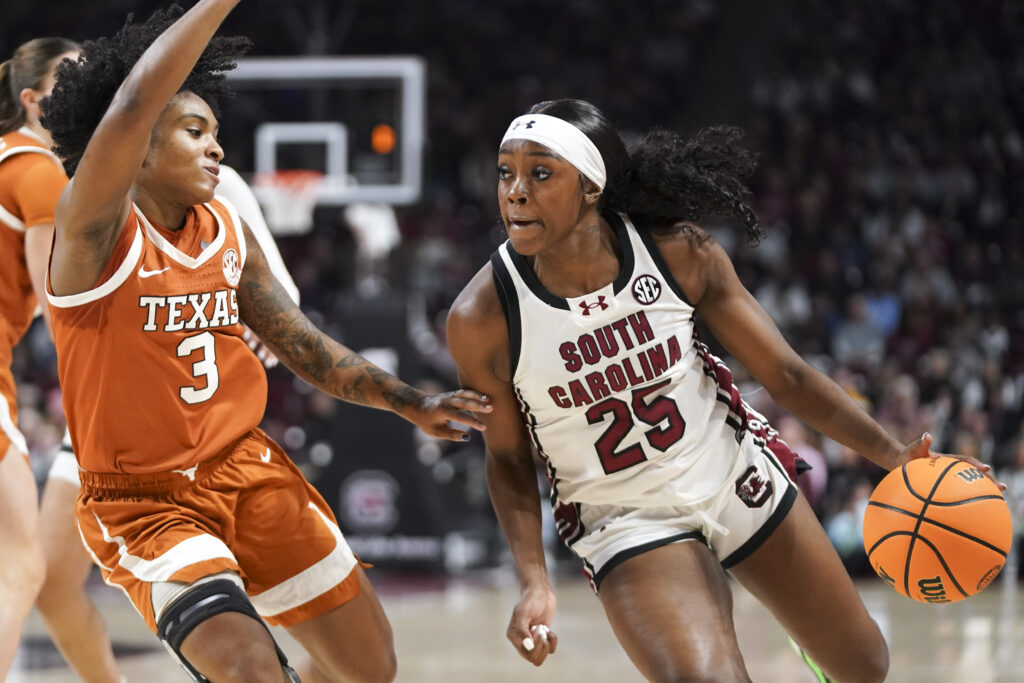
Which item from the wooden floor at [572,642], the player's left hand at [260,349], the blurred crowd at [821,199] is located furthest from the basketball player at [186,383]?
the blurred crowd at [821,199]

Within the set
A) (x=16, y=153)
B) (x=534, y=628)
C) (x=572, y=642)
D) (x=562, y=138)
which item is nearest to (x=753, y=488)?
(x=534, y=628)

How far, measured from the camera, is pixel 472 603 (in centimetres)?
877

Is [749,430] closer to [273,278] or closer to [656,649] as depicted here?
[656,649]

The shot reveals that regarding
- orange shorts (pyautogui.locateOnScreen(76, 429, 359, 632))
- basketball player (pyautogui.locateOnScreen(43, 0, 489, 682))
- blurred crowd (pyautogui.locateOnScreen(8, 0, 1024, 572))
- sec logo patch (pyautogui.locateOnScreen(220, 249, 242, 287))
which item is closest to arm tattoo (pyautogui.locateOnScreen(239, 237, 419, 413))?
basketball player (pyautogui.locateOnScreen(43, 0, 489, 682))

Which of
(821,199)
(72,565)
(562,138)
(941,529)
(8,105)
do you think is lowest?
(821,199)

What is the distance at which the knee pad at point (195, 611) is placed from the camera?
3037 millimetres

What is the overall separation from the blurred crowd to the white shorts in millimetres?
6299

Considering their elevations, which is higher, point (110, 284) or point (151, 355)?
point (110, 284)

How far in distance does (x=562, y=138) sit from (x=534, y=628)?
1334mm

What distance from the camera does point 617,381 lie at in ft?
11.3

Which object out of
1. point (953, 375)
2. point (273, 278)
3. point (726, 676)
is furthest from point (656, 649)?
point (953, 375)

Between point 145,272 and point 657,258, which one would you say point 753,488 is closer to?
point 657,258

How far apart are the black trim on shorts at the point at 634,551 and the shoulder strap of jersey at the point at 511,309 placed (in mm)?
599

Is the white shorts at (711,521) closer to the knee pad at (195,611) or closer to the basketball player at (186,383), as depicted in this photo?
the basketball player at (186,383)
